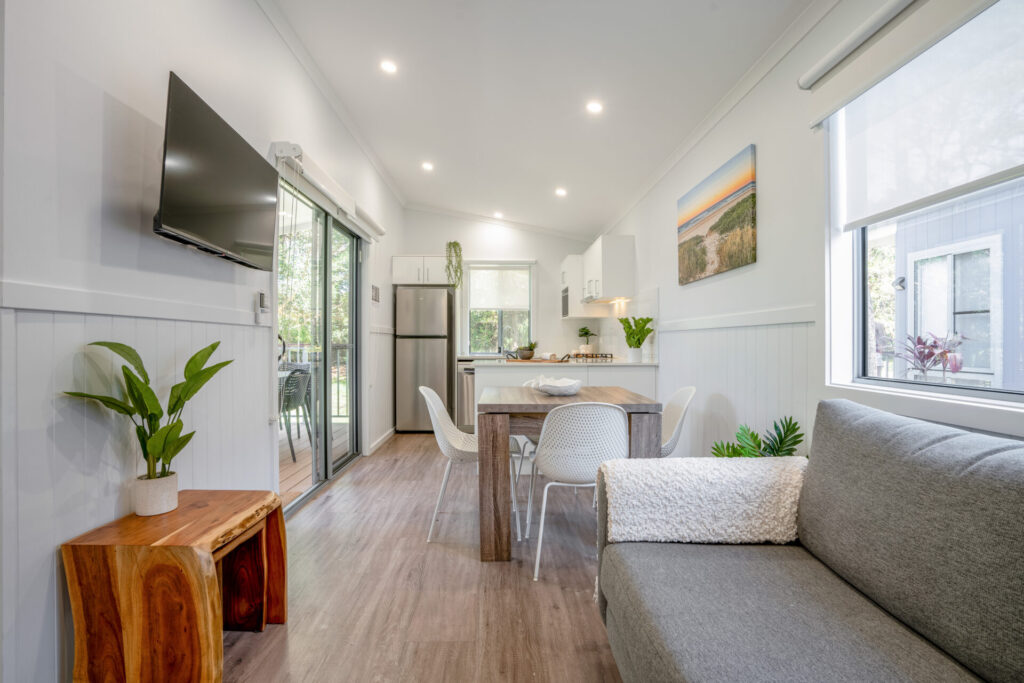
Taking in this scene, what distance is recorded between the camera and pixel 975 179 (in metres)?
1.33

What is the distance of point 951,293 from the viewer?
148 cm

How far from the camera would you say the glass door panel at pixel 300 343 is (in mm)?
2779

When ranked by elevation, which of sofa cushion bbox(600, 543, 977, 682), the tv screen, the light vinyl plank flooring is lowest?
the light vinyl plank flooring

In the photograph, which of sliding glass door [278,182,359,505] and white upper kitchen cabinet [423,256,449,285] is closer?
sliding glass door [278,182,359,505]

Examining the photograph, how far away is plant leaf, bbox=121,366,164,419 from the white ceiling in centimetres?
219

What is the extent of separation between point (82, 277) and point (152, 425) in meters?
0.48

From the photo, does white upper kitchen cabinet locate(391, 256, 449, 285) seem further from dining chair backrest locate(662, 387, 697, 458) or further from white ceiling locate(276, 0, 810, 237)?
dining chair backrest locate(662, 387, 697, 458)

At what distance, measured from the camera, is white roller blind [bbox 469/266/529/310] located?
6238 millimetres

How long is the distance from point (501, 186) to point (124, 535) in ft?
14.3

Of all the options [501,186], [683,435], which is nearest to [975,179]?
[683,435]

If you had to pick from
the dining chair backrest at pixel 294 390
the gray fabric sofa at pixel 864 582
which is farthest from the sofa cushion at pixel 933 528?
the dining chair backrest at pixel 294 390

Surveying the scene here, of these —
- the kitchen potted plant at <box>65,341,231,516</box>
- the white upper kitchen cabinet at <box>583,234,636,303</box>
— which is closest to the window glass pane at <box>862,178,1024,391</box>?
the kitchen potted plant at <box>65,341,231,516</box>

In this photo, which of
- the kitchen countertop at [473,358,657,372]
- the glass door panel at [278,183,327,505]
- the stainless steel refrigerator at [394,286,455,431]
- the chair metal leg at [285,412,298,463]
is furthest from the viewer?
the stainless steel refrigerator at [394,286,455,431]

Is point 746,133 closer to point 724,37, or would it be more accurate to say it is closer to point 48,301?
point 724,37
